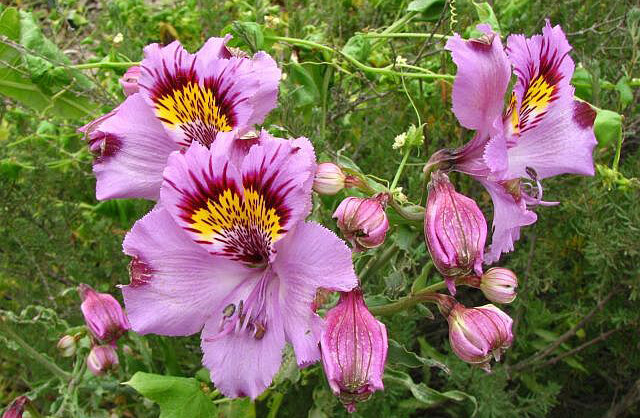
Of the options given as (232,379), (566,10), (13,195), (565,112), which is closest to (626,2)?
(566,10)

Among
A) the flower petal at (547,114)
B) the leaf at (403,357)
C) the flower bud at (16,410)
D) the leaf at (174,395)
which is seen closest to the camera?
the flower petal at (547,114)

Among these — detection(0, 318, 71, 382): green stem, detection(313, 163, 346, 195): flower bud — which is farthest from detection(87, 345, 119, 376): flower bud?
detection(313, 163, 346, 195): flower bud

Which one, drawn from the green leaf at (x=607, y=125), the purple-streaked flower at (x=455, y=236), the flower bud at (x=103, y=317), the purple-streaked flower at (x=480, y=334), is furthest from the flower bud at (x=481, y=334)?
the flower bud at (x=103, y=317)

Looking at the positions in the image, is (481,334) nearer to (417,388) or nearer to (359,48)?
(417,388)

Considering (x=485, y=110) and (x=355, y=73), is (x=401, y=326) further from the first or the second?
(x=485, y=110)

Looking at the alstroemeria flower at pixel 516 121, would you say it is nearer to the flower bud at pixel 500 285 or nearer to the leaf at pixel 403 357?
the flower bud at pixel 500 285

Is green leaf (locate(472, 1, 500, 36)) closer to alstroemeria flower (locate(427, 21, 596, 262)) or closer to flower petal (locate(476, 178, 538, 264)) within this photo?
alstroemeria flower (locate(427, 21, 596, 262))
